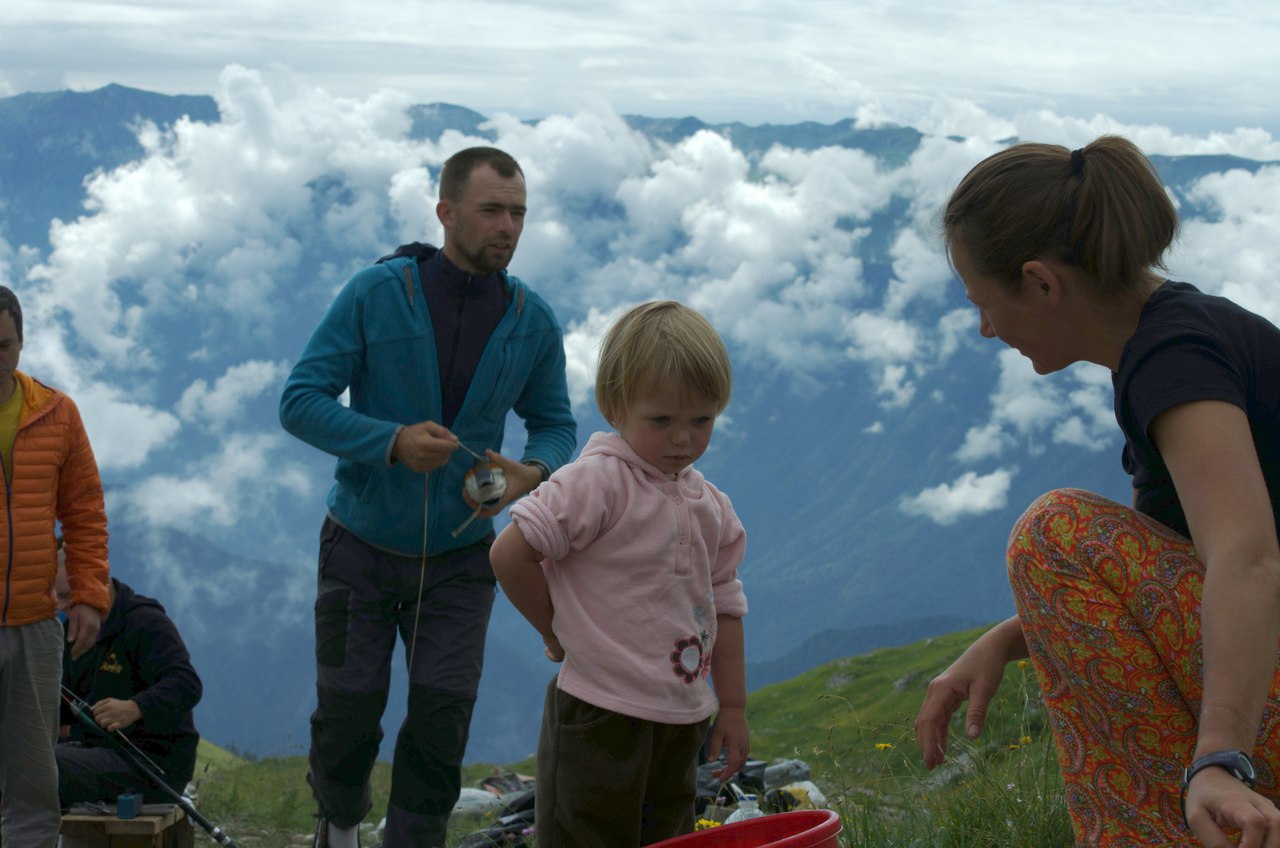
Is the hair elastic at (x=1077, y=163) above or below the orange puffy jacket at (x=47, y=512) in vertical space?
above

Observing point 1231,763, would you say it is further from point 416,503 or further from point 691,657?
point 416,503

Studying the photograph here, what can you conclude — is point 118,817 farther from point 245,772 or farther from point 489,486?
point 245,772

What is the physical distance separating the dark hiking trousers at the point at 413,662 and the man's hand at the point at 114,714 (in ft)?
4.51

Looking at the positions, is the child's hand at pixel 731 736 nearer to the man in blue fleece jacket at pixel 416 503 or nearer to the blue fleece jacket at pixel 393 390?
the man in blue fleece jacket at pixel 416 503

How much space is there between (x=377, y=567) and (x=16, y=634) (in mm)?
1426

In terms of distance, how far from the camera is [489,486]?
468 centimetres

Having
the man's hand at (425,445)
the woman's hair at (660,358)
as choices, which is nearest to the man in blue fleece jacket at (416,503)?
the man's hand at (425,445)

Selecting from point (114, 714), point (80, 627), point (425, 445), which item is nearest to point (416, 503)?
point (425, 445)

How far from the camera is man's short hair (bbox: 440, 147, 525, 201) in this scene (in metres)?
5.16

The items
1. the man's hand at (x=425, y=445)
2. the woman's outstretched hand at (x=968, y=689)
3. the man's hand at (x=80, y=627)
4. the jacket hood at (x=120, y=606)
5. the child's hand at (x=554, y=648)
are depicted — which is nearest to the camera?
the woman's outstretched hand at (x=968, y=689)

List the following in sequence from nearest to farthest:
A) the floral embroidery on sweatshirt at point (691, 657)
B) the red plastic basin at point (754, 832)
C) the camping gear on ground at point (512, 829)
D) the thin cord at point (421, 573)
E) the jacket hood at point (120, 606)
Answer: the red plastic basin at point (754, 832), the floral embroidery on sweatshirt at point (691, 657), the thin cord at point (421, 573), the camping gear on ground at point (512, 829), the jacket hood at point (120, 606)

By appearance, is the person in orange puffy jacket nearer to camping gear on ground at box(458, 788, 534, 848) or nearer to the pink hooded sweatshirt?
camping gear on ground at box(458, 788, 534, 848)

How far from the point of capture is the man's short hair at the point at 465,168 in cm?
516

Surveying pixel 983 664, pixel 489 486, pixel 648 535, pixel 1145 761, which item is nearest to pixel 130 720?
pixel 489 486
